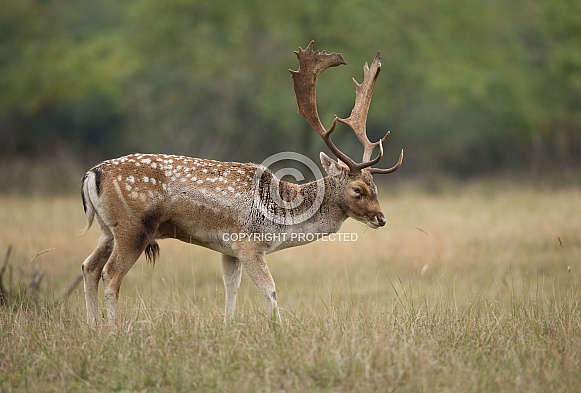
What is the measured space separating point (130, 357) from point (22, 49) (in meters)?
19.2

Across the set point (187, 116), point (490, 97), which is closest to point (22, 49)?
point (187, 116)

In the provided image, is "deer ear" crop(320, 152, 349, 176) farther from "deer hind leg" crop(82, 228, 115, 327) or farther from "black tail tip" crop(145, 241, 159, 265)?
"deer hind leg" crop(82, 228, 115, 327)

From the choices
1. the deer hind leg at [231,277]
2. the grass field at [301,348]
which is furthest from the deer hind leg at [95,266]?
the deer hind leg at [231,277]

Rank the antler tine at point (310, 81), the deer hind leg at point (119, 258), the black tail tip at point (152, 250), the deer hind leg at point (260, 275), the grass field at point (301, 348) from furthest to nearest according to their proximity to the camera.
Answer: the antler tine at point (310, 81)
the black tail tip at point (152, 250)
the deer hind leg at point (260, 275)
the deer hind leg at point (119, 258)
the grass field at point (301, 348)

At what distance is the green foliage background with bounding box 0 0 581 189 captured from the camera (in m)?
24.2

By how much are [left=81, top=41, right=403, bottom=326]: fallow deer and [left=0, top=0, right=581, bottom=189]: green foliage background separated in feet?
50.5

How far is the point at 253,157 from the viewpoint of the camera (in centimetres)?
2742

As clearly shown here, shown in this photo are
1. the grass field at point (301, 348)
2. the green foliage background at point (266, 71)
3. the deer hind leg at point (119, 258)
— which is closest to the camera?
the grass field at point (301, 348)

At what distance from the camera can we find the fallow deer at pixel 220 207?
7.04m

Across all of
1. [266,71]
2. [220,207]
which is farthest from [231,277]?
[266,71]

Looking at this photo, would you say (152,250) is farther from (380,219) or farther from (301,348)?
(301,348)

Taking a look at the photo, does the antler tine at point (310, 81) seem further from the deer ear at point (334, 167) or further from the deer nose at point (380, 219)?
the deer nose at point (380, 219)

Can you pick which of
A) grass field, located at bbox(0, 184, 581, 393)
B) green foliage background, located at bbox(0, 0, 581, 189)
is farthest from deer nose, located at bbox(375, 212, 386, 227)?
green foliage background, located at bbox(0, 0, 581, 189)

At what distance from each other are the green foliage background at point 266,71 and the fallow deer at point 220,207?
15.4m
